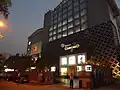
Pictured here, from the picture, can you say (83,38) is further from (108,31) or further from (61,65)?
(61,65)

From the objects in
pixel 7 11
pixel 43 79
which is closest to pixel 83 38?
pixel 43 79

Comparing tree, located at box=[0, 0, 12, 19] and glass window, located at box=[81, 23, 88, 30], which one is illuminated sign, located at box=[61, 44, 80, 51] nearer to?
glass window, located at box=[81, 23, 88, 30]

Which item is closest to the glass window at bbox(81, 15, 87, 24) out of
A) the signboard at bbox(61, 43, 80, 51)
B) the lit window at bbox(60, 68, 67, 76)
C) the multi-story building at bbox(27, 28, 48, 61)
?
the signboard at bbox(61, 43, 80, 51)

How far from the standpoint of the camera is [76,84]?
93.0 feet

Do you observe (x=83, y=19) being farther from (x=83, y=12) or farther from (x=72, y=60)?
(x=72, y=60)

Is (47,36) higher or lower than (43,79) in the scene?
higher

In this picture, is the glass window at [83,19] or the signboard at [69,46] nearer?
the signboard at [69,46]

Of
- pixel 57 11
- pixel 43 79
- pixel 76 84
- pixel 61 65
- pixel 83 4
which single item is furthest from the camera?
pixel 57 11

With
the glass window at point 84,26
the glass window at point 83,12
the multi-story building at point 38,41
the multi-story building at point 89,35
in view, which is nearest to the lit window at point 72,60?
the multi-story building at point 89,35

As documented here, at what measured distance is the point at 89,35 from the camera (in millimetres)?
46594

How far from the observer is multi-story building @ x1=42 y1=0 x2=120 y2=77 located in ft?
140

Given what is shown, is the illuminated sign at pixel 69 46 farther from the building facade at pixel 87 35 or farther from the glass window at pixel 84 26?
the glass window at pixel 84 26

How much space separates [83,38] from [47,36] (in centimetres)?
2394

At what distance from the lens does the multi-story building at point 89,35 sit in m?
42.8
